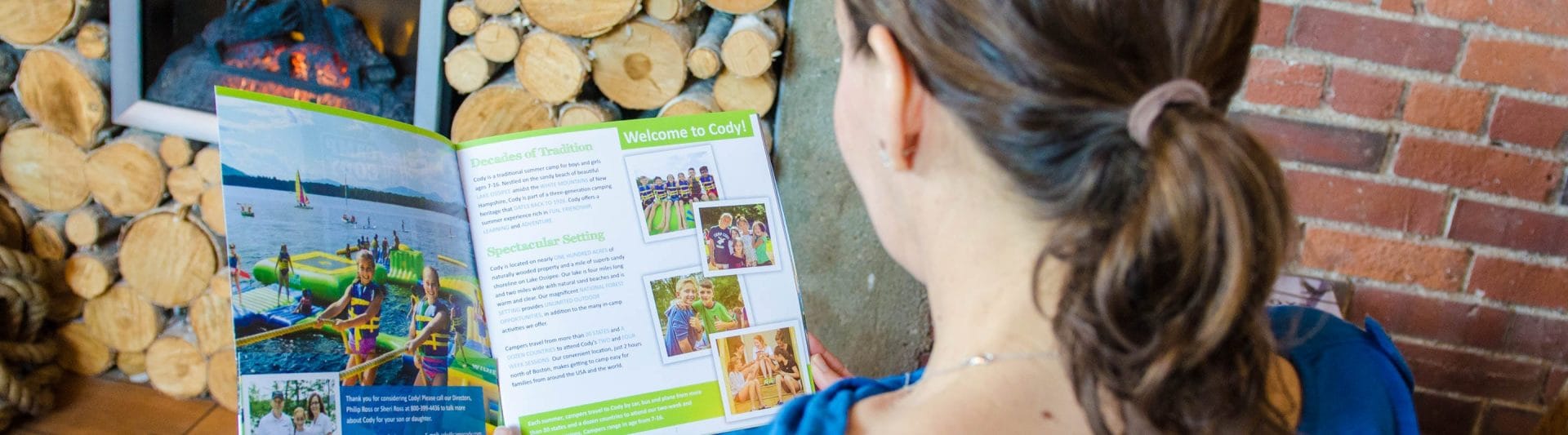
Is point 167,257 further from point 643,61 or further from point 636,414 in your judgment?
point 636,414

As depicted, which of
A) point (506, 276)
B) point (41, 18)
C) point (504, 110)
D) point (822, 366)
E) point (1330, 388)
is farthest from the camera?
point (41, 18)

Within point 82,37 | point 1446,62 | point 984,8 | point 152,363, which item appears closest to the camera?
point 984,8

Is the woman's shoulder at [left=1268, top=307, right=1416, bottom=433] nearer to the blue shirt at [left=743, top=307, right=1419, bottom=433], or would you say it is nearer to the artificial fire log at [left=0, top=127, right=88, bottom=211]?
the blue shirt at [left=743, top=307, right=1419, bottom=433]

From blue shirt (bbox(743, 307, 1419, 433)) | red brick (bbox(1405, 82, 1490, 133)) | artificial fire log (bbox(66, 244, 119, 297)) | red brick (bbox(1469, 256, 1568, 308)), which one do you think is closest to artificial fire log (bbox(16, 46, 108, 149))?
artificial fire log (bbox(66, 244, 119, 297))

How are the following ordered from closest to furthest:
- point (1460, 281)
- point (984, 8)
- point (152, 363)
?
point (984, 8) < point (1460, 281) < point (152, 363)

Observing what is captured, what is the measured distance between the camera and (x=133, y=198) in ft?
5.36

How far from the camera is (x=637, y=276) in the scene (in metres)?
0.89

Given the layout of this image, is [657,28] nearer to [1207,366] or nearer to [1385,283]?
[1207,366]

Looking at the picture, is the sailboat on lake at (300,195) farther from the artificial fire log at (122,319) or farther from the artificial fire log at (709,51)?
the artificial fire log at (122,319)

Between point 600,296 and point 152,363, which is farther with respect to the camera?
point 152,363

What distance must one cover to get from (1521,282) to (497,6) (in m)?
1.38

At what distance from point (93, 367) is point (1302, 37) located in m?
1.99

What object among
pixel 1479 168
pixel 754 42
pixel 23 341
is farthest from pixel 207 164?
pixel 1479 168

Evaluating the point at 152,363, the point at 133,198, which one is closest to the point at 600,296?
the point at 133,198
